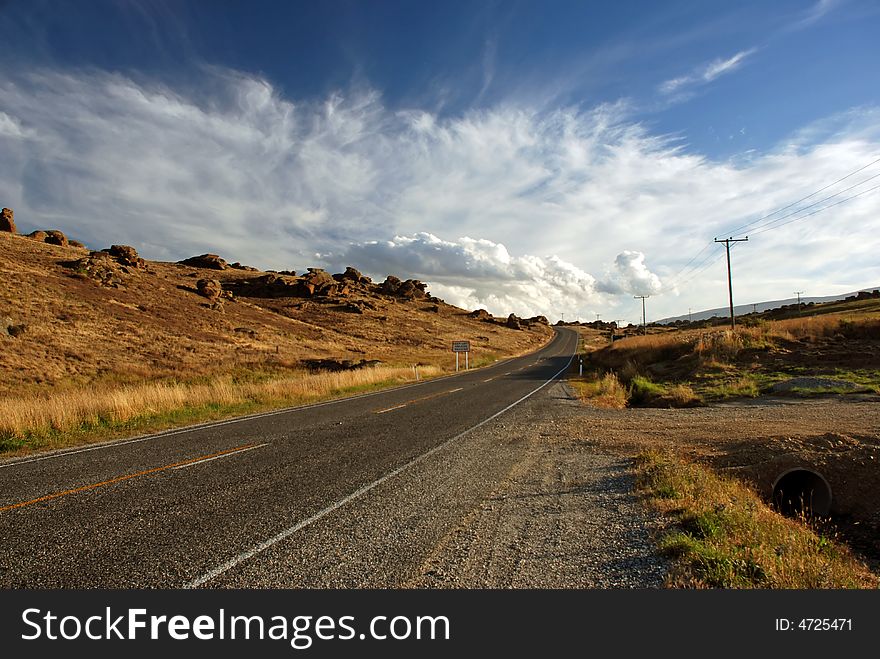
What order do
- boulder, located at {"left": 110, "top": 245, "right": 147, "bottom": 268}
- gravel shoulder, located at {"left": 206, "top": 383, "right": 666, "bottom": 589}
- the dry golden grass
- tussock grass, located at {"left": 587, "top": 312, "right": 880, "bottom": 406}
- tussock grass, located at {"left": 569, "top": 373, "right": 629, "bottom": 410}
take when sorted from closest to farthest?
gravel shoulder, located at {"left": 206, "top": 383, "right": 666, "bottom": 589}, the dry golden grass, tussock grass, located at {"left": 569, "top": 373, "right": 629, "bottom": 410}, tussock grass, located at {"left": 587, "top": 312, "right": 880, "bottom": 406}, boulder, located at {"left": 110, "top": 245, "right": 147, "bottom": 268}

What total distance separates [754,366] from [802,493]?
61.6 ft

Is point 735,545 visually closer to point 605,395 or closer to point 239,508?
point 239,508

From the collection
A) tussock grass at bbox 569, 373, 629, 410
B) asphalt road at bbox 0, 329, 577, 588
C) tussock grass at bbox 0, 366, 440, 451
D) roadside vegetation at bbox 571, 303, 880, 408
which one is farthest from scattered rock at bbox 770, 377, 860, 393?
tussock grass at bbox 0, 366, 440, 451

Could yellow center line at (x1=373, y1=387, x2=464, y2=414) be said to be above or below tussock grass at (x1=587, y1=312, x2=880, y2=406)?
below

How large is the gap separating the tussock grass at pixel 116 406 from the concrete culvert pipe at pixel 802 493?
552 inches

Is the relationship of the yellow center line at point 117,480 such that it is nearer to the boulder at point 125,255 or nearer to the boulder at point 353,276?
the boulder at point 125,255

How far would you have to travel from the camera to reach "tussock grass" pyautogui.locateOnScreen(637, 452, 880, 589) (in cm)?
371

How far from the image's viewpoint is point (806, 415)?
12.9 m

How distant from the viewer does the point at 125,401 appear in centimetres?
1371

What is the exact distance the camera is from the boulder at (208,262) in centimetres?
11144

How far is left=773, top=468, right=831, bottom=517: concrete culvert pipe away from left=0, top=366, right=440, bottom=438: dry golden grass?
15.1m

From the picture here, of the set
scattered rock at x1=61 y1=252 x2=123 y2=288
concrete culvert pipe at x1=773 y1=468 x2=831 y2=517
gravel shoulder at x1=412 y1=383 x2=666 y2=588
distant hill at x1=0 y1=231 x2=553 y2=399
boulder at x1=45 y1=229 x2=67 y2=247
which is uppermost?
boulder at x1=45 y1=229 x2=67 y2=247

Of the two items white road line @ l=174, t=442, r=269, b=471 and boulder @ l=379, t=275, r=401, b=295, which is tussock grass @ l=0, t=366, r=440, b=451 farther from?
boulder @ l=379, t=275, r=401, b=295

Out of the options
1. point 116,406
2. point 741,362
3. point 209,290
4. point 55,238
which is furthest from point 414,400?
point 55,238
